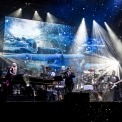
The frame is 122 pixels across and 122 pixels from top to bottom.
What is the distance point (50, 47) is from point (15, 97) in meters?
6.98

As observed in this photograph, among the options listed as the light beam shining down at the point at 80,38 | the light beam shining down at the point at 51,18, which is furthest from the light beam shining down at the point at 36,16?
the light beam shining down at the point at 80,38

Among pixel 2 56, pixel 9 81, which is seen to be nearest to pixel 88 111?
pixel 9 81

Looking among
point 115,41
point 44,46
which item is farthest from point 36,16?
point 115,41

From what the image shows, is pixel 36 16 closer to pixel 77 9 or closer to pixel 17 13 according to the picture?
pixel 17 13

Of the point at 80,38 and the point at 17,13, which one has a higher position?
the point at 17,13

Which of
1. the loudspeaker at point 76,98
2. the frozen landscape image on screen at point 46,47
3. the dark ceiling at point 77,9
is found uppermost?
the dark ceiling at point 77,9

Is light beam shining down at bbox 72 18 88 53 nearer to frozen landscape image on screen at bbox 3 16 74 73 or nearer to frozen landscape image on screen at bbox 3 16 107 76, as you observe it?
frozen landscape image on screen at bbox 3 16 107 76

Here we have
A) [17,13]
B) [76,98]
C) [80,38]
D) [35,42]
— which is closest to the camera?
[76,98]

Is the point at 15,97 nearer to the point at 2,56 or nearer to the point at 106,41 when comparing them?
the point at 2,56

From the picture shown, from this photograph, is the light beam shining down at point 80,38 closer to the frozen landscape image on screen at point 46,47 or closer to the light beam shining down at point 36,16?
the frozen landscape image on screen at point 46,47

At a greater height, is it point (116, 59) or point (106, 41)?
point (106, 41)

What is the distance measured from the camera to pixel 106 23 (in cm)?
2067

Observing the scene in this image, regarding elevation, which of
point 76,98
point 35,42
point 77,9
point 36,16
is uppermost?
point 77,9

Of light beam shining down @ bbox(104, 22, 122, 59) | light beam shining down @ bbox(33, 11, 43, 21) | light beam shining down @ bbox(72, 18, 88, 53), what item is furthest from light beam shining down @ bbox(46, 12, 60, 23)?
light beam shining down @ bbox(104, 22, 122, 59)
